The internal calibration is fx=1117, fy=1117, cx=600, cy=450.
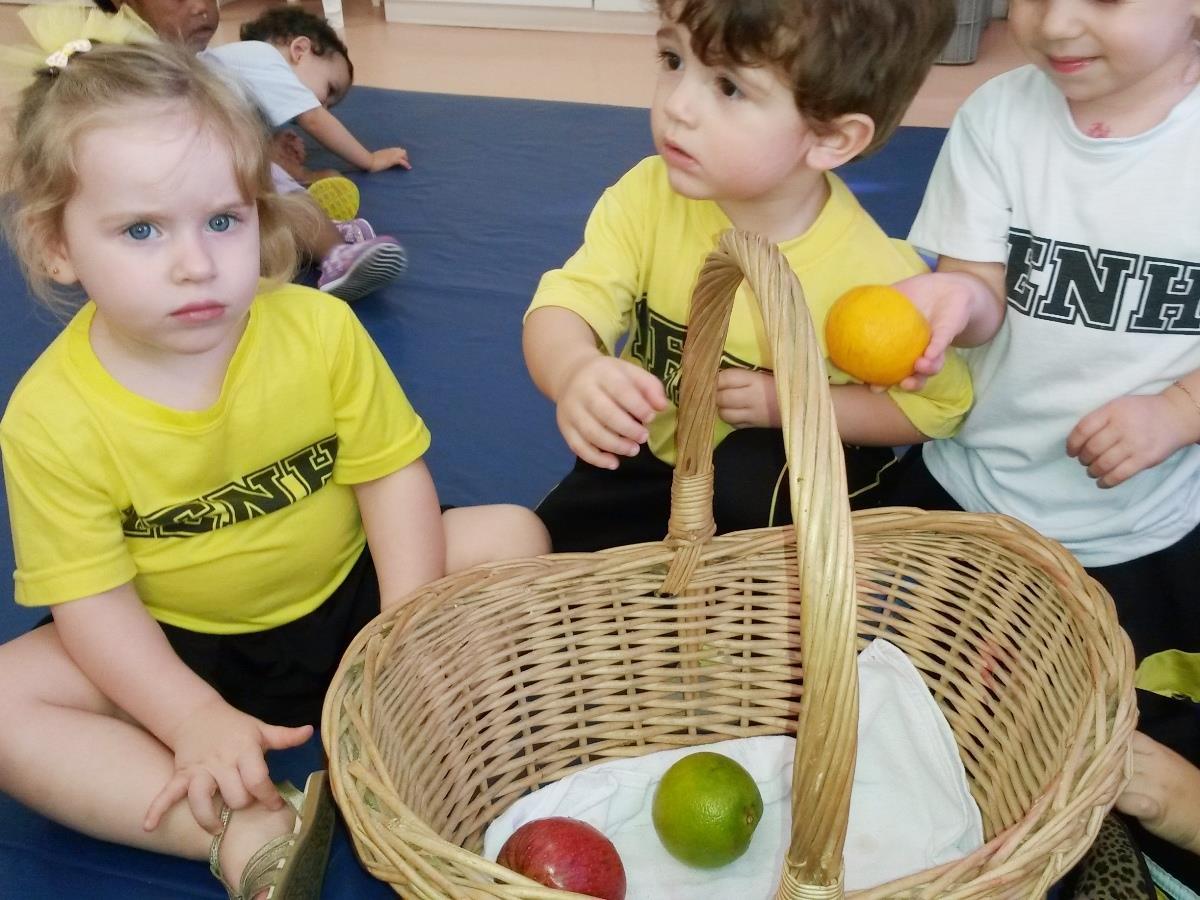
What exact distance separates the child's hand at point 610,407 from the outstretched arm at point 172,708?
0.31 metres

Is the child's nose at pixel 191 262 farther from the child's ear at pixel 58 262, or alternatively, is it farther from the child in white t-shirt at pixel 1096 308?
the child in white t-shirt at pixel 1096 308

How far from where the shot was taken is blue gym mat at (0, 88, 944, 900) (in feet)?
3.02

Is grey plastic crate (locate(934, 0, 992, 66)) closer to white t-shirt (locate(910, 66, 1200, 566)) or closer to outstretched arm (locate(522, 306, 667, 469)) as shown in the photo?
white t-shirt (locate(910, 66, 1200, 566))

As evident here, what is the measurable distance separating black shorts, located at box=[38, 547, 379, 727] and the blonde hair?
34 cm

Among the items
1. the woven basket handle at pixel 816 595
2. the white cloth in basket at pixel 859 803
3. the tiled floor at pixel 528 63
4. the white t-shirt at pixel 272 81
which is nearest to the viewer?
the woven basket handle at pixel 816 595

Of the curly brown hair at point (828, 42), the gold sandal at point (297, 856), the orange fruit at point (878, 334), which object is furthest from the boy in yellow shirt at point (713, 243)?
the gold sandal at point (297, 856)

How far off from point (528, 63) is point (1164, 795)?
2764mm

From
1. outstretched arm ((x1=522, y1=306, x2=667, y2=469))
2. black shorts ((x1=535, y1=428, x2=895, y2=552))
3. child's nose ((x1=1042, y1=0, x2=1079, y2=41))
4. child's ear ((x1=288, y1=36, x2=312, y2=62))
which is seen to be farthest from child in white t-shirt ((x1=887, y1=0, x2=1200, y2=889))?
child's ear ((x1=288, y1=36, x2=312, y2=62))

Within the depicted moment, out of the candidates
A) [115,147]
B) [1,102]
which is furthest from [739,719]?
[1,102]

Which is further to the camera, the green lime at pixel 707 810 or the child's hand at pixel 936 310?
the child's hand at pixel 936 310

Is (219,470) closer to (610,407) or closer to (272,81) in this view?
(610,407)

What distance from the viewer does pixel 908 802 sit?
860mm

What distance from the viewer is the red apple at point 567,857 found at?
732 mm

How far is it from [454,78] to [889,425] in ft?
7.54
